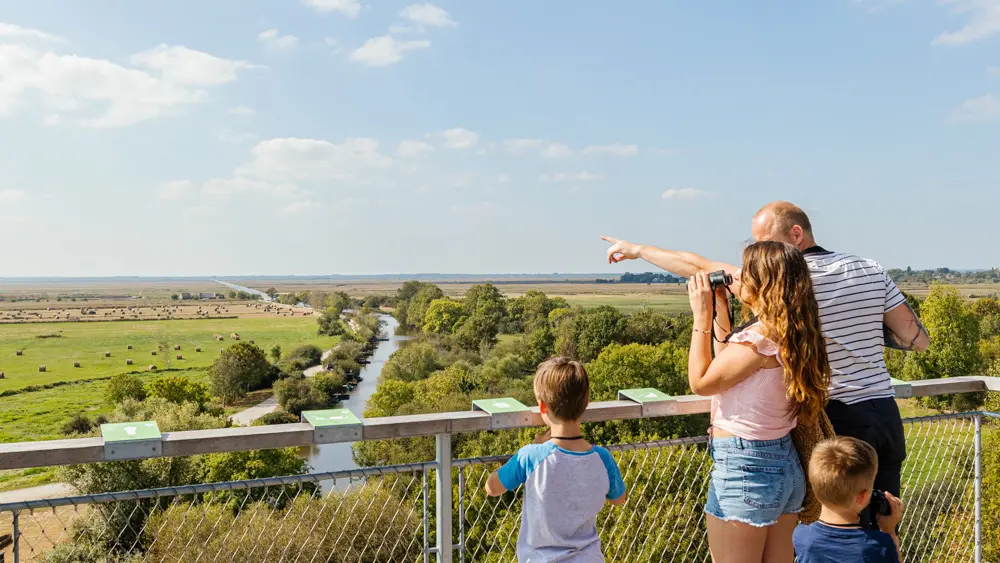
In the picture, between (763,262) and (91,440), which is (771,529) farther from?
(91,440)

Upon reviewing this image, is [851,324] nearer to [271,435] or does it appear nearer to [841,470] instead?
[841,470]

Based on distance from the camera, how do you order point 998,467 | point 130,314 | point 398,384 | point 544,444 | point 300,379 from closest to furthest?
point 544,444, point 998,467, point 398,384, point 300,379, point 130,314

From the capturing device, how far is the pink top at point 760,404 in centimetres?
239

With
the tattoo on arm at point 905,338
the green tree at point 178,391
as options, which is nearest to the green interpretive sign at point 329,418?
the tattoo on arm at point 905,338

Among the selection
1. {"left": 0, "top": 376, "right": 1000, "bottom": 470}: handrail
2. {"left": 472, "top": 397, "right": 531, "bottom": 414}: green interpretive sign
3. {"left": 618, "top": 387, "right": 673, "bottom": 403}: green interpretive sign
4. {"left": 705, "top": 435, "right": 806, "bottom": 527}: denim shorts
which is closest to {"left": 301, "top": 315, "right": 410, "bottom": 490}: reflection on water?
{"left": 0, "top": 376, "right": 1000, "bottom": 470}: handrail

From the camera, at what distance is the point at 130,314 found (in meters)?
157

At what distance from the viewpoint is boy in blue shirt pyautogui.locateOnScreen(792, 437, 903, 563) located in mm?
2236

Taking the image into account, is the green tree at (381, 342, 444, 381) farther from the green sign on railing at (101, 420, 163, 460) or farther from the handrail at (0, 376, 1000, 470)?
the green sign on railing at (101, 420, 163, 460)

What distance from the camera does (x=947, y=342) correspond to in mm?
47469

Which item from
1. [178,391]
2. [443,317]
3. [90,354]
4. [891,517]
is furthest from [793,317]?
[90,354]

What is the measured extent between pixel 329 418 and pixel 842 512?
1753 mm

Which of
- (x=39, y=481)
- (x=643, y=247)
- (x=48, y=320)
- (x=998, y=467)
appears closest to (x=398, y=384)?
(x=39, y=481)

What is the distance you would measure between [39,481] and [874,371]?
61106 mm

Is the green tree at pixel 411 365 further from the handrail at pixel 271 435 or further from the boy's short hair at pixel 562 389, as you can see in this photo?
the boy's short hair at pixel 562 389
